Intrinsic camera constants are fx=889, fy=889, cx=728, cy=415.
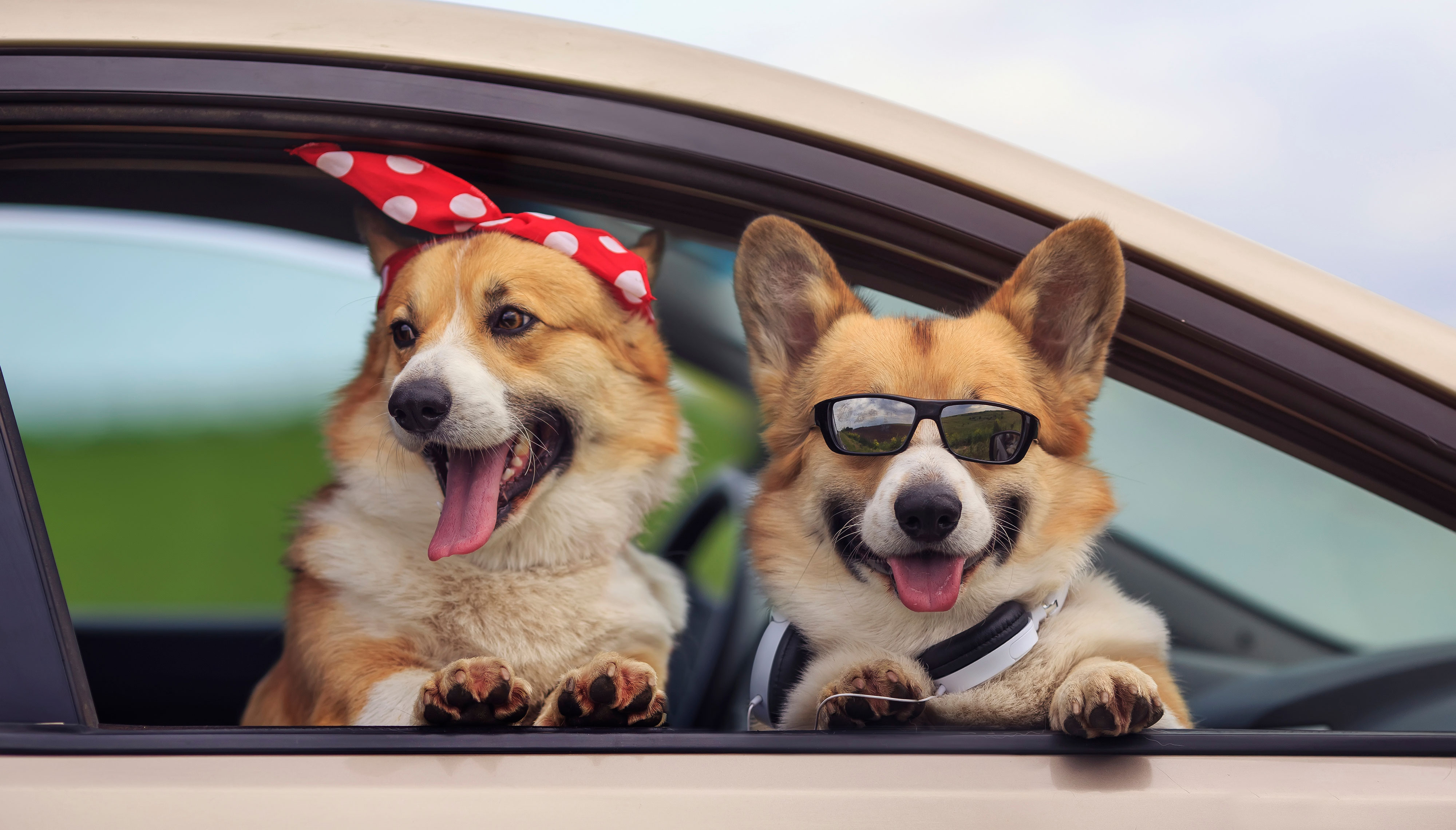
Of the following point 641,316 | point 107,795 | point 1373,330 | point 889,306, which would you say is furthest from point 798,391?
point 107,795

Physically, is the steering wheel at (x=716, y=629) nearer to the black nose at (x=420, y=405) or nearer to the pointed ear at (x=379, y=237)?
the black nose at (x=420, y=405)

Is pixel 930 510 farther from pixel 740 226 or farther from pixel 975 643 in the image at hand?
pixel 740 226

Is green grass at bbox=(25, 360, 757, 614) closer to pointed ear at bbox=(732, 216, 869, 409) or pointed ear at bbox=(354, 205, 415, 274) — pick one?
pointed ear at bbox=(732, 216, 869, 409)

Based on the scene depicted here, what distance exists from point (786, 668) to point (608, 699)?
17.3 inches

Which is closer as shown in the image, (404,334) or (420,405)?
(420,405)

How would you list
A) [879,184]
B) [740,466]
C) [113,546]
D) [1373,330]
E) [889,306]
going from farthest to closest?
[113,546] < [740,466] < [889,306] < [879,184] < [1373,330]

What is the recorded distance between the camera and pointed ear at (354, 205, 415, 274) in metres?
1.70

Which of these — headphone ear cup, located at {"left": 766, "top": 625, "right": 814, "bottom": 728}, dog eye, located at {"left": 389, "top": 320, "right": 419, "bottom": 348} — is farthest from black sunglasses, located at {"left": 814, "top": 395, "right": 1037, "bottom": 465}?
dog eye, located at {"left": 389, "top": 320, "right": 419, "bottom": 348}

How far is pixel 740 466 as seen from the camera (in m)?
2.13

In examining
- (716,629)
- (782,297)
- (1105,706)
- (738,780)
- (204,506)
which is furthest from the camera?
(204,506)

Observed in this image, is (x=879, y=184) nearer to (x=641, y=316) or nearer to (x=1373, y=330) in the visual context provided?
(x=641, y=316)

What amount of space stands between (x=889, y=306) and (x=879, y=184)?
0.85ft

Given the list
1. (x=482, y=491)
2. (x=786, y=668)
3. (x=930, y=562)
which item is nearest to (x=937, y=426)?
(x=930, y=562)

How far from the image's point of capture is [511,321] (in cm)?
161
